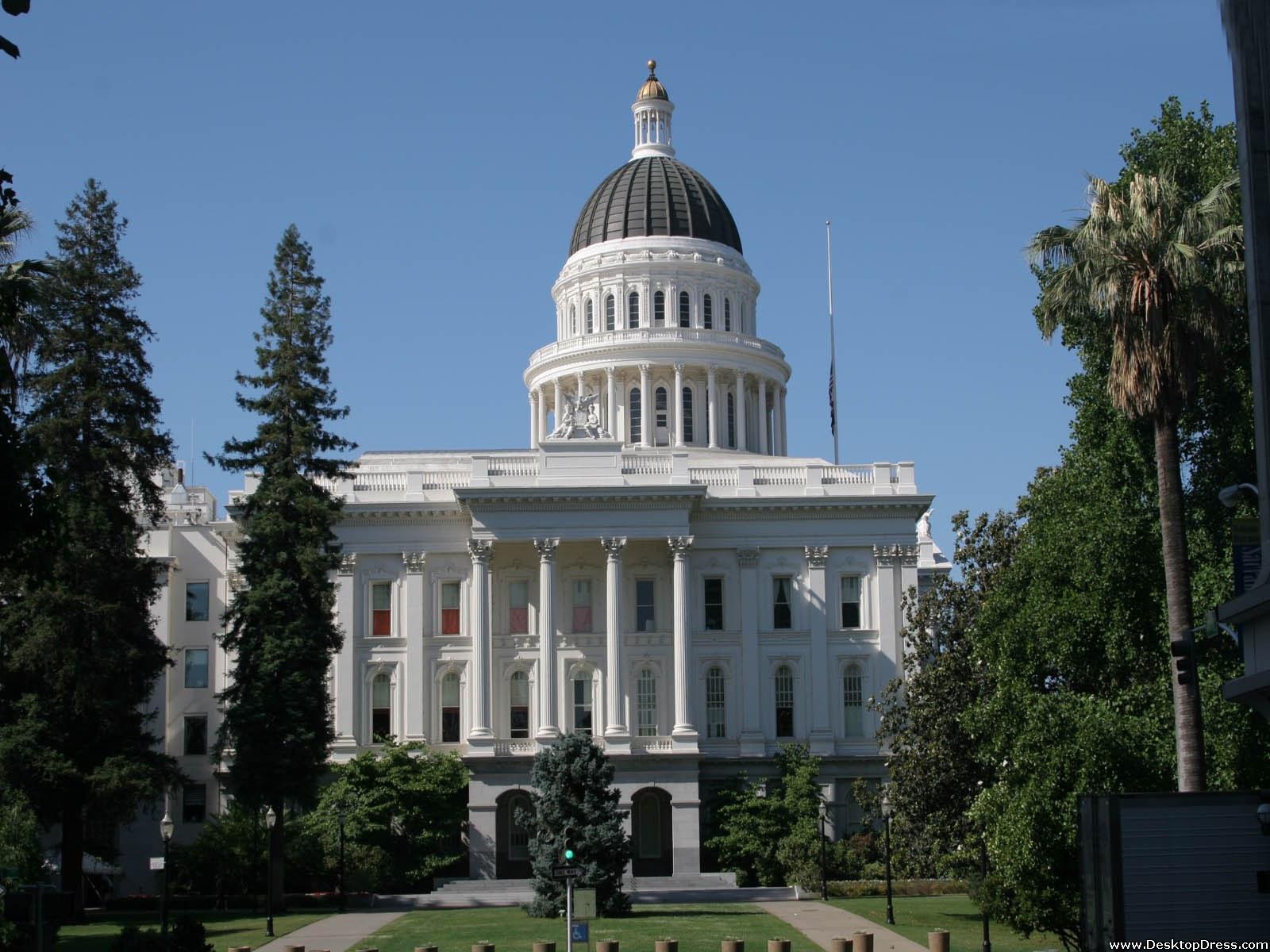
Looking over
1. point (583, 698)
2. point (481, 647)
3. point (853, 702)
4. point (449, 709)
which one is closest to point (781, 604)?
point (853, 702)

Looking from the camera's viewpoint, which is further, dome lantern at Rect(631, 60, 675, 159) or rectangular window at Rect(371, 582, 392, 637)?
dome lantern at Rect(631, 60, 675, 159)

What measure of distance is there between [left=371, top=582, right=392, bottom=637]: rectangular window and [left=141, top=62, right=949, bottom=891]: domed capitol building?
0.08 metres

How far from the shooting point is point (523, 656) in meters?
73.6

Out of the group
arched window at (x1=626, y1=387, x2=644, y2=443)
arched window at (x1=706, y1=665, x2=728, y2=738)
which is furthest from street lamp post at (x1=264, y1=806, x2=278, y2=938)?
arched window at (x1=626, y1=387, x2=644, y2=443)

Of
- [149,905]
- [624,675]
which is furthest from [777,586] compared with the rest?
[149,905]

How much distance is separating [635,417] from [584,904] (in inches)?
2029

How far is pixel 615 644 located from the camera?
71.4 metres

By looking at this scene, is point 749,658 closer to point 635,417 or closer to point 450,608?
point 450,608

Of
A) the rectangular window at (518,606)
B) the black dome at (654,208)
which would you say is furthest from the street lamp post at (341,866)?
the black dome at (654,208)

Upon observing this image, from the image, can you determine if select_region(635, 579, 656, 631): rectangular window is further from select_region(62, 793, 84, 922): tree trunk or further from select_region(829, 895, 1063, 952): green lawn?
select_region(62, 793, 84, 922): tree trunk

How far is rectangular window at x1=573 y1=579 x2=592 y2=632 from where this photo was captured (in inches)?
2906

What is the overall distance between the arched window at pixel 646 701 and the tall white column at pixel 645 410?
720 inches

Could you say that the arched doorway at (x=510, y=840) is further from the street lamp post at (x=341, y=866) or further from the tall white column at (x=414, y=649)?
the street lamp post at (x=341, y=866)

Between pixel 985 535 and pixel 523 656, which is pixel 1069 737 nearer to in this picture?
pixel 985 535
